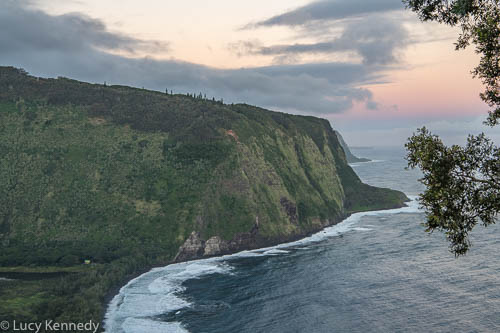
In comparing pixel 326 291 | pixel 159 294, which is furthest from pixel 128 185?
pixel 326 291

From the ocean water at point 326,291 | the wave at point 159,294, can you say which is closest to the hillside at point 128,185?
the wave at point 159,294

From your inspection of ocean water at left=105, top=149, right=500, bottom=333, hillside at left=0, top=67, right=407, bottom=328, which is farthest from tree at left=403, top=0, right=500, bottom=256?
hillside at left=0, top=67, right=407, bottom=328

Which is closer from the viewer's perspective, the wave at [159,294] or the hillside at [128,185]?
the wave at [159,294]

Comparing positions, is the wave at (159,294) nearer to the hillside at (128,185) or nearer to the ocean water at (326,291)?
the ocean water at (326,291)

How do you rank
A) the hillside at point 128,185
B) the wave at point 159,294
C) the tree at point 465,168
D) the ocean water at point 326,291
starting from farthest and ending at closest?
the hillside at point 128,185
the wave at point 159,294
the ocean water at point 326,291
the tree at point 465,168

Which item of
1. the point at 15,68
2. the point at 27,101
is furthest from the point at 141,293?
the point at 15,68

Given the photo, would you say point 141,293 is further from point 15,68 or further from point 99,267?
point 15,68
